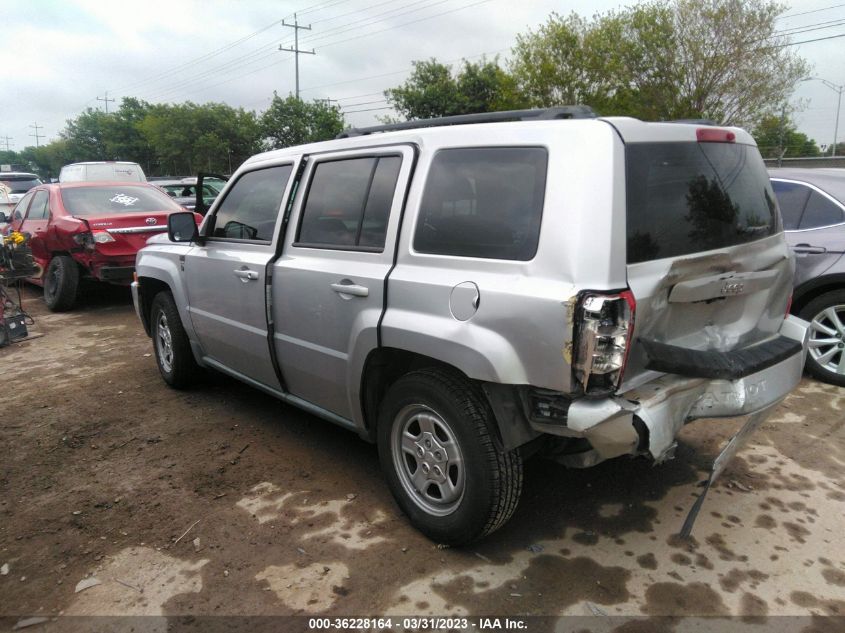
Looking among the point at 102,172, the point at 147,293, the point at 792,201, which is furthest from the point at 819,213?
the point at 102,172

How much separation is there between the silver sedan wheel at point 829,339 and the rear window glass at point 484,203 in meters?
3.56

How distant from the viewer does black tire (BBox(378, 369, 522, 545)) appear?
2.63m

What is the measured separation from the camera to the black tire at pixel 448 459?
104 inches

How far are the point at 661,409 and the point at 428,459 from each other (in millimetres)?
1066

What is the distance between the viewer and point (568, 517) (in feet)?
10.4

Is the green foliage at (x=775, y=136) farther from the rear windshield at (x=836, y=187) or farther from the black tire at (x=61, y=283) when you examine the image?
the black tire at (x=61, y=283)

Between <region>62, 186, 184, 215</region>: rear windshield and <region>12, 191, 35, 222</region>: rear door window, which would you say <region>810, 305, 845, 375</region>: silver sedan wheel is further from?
<region>12, 191, 35, 222</region>: rear door window

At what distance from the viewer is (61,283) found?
835 cm

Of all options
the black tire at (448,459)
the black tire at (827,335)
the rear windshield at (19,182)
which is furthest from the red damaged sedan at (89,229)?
the rear windshield at (19,182)

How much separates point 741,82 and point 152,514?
85.1 ft

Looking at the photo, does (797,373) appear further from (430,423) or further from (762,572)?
(430,423)

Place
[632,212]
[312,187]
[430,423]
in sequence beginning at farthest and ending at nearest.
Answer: [312,187], [430,423], [632,212]

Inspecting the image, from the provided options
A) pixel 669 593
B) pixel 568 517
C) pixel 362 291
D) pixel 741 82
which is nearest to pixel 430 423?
pixel 362 291

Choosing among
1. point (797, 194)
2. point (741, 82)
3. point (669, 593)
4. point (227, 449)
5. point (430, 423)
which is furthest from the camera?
point (741, 82)
